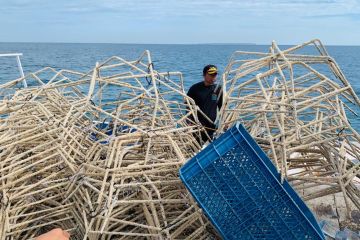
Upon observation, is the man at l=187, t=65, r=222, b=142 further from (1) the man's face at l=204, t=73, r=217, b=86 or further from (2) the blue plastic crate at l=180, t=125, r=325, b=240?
(2) the blue plastic crate at l=180, t=125, r=325, b=240

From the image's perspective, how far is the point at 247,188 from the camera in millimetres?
2656

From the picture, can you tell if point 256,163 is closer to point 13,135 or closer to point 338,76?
point 338,76

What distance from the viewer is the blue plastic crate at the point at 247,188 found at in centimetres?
264

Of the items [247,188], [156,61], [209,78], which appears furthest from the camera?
[156,61]

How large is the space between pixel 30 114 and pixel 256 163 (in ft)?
7.31

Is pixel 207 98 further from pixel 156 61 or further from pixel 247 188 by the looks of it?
pixel 156 61

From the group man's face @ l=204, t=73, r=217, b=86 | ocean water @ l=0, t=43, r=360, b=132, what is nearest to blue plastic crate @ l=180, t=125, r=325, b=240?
Result: man's face @ l=204, t=73, r=217, b=86

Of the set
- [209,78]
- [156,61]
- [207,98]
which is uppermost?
[209,78]

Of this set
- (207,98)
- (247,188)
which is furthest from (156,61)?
(247,188)

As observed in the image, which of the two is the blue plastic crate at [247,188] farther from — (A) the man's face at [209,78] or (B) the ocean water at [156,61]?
(B) the ocean water at [156,61]

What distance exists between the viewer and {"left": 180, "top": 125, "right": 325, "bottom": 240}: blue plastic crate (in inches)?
104

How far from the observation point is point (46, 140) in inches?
143

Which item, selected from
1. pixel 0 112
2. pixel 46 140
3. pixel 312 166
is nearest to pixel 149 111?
pixel 46 140

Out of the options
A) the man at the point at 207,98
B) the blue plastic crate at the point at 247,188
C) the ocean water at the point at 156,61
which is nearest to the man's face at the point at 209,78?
the man at the point at 207,98
